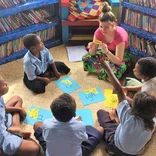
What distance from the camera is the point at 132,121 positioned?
3.91 feet

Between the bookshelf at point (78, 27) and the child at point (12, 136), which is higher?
the bookshelf at point (78, 27)

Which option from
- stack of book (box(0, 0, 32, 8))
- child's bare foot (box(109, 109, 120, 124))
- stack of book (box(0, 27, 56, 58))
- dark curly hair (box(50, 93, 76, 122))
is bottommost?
child's bare foot (box(109, 109, 120, 124))

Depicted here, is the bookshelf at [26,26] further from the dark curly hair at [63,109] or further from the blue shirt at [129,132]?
the blue shirt at [129,132]

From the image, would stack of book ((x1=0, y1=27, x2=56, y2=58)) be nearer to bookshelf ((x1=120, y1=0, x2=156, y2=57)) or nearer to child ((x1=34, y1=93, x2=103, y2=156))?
bookshelf ((x1=120, y1=0, x2=156, y2=57))

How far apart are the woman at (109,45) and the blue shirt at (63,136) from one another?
0.83 meters

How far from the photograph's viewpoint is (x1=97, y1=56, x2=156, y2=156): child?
115cm

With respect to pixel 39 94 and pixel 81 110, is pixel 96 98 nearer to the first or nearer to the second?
pixel 81 110

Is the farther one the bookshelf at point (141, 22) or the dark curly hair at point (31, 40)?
the bookshelf at point (141, 22)

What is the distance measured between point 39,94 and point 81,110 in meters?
0.39

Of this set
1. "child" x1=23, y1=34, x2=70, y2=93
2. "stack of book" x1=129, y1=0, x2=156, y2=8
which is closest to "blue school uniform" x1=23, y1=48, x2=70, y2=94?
"child" x1=23, y1=34, x2=70, y2=93

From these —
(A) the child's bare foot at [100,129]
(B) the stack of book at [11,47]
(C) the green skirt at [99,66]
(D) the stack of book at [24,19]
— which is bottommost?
(A) the child's bare foot at [100,129]

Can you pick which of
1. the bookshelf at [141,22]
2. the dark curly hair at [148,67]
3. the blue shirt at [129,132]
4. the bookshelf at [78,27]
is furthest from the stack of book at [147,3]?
the blue shirt at [129,132]

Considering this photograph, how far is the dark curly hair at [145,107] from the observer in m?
1.14

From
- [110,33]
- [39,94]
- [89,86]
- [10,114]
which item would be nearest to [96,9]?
[110,33]
